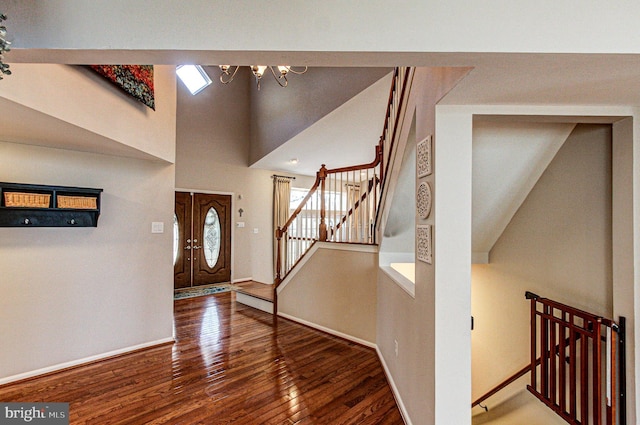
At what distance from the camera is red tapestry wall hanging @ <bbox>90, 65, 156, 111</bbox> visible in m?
2.45

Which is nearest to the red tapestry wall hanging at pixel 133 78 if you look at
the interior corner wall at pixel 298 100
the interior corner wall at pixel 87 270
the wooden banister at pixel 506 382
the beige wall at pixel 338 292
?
the interior corner wall at pixel 87 270

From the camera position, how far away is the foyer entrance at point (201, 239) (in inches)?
225

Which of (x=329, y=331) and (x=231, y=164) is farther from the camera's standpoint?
(x=231, y=164)

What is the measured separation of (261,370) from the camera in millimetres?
2834

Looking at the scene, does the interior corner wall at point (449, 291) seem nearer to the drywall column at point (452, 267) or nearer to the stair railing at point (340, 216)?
the drywall column at point (452, 267)

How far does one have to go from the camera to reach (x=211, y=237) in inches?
243

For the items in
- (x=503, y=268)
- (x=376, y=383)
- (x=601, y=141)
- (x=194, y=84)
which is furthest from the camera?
(x=194, y=84)

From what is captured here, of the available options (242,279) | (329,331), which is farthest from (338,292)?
Answer: (242,279)

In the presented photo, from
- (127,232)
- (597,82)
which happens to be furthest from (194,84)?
(597,82)

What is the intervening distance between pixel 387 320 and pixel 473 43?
2.44 metres

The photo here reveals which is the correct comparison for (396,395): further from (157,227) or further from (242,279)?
(242,279)

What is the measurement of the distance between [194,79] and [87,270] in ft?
14.7

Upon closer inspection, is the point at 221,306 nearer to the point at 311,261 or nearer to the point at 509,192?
the point at 311,261

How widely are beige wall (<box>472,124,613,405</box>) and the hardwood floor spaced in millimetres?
1255
